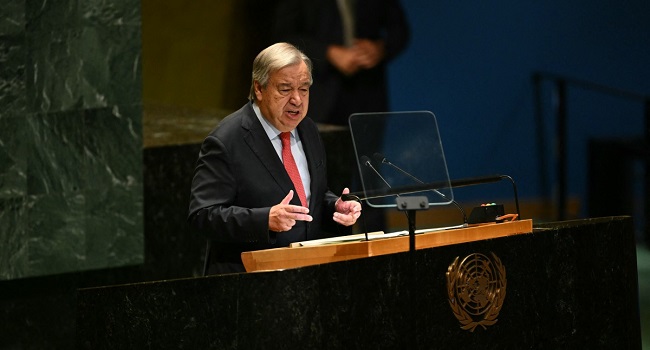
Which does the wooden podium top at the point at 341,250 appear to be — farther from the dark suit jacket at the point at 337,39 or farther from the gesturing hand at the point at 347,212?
the dark suit jacket at the point at 337,39

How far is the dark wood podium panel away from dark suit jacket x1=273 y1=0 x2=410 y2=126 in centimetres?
294

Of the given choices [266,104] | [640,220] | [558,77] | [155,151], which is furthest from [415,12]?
[266,104]

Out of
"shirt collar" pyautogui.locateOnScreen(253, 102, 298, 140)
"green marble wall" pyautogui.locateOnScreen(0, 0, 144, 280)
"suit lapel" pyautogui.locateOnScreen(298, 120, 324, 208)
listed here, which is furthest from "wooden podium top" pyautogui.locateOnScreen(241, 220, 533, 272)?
"green marble wall" pyautogui.locateOnScreen(0, 0, 144, 280)

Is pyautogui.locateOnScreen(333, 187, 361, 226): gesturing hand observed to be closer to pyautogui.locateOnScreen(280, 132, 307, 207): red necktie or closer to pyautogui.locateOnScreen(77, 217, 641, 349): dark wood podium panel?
pyautogui.locateOnScreen(280, 132, 307, 207): red necktie

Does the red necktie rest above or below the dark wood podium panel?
above

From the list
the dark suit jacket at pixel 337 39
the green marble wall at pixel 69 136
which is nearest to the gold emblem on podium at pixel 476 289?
the green marble wall at pixel 69 136

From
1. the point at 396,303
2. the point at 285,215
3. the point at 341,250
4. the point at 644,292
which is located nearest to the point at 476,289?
the point at 396,303

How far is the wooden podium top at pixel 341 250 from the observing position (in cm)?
329

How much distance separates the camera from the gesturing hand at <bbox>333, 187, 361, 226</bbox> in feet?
11.8

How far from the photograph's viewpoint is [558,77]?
8148 mm

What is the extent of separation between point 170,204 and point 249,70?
5.13 ft

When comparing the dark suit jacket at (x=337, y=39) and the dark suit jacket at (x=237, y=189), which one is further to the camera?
the dark suit jacket at (x=337, y=39)

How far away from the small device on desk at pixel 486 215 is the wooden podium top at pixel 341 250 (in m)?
0.16

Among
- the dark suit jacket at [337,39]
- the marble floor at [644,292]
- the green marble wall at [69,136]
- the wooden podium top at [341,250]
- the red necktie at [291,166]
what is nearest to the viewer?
the wooden podium top at [341,250]
